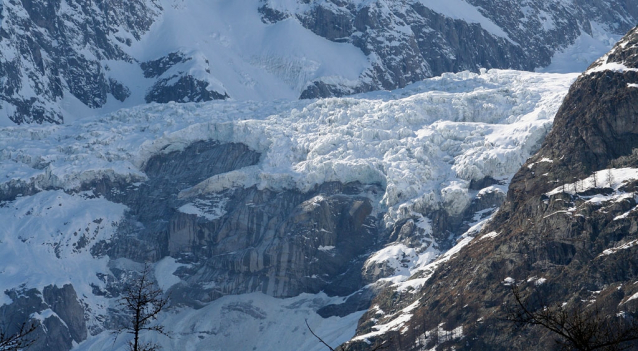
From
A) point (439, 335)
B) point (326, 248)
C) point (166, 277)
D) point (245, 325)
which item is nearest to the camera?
point (439, 335)

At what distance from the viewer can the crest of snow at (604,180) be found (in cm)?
14662

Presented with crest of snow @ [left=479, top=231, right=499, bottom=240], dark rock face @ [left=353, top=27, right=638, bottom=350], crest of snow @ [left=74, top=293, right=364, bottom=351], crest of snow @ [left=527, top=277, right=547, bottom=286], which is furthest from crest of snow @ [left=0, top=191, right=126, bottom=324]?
crest of snow @ [left=527, top=277, right=547, bottom=286]

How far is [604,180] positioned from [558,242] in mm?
11290

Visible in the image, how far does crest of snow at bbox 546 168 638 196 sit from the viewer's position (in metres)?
147

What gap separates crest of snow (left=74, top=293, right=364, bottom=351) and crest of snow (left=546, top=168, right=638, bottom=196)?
128ft

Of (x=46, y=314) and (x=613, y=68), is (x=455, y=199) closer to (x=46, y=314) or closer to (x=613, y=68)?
(x=613, y=68)

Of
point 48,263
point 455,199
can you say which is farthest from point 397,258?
point 48,263

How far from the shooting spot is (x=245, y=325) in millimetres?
183625

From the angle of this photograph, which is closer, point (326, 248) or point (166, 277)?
point (326, 248)

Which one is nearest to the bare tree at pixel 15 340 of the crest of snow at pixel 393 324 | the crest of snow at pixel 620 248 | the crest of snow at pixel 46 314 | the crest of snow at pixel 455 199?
the crest of snow at pixel 620 248

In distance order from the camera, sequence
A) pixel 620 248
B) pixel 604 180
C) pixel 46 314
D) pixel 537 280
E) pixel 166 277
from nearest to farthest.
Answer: pixel 620 248 → pixel 537 280 → pixel 604 180 → pixel 46 314 → pixel 166 277

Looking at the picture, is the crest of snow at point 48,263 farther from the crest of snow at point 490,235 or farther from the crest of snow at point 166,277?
the crest of snow at point 490,235

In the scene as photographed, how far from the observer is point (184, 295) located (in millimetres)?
192125

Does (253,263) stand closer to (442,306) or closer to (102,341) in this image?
(102,341)
